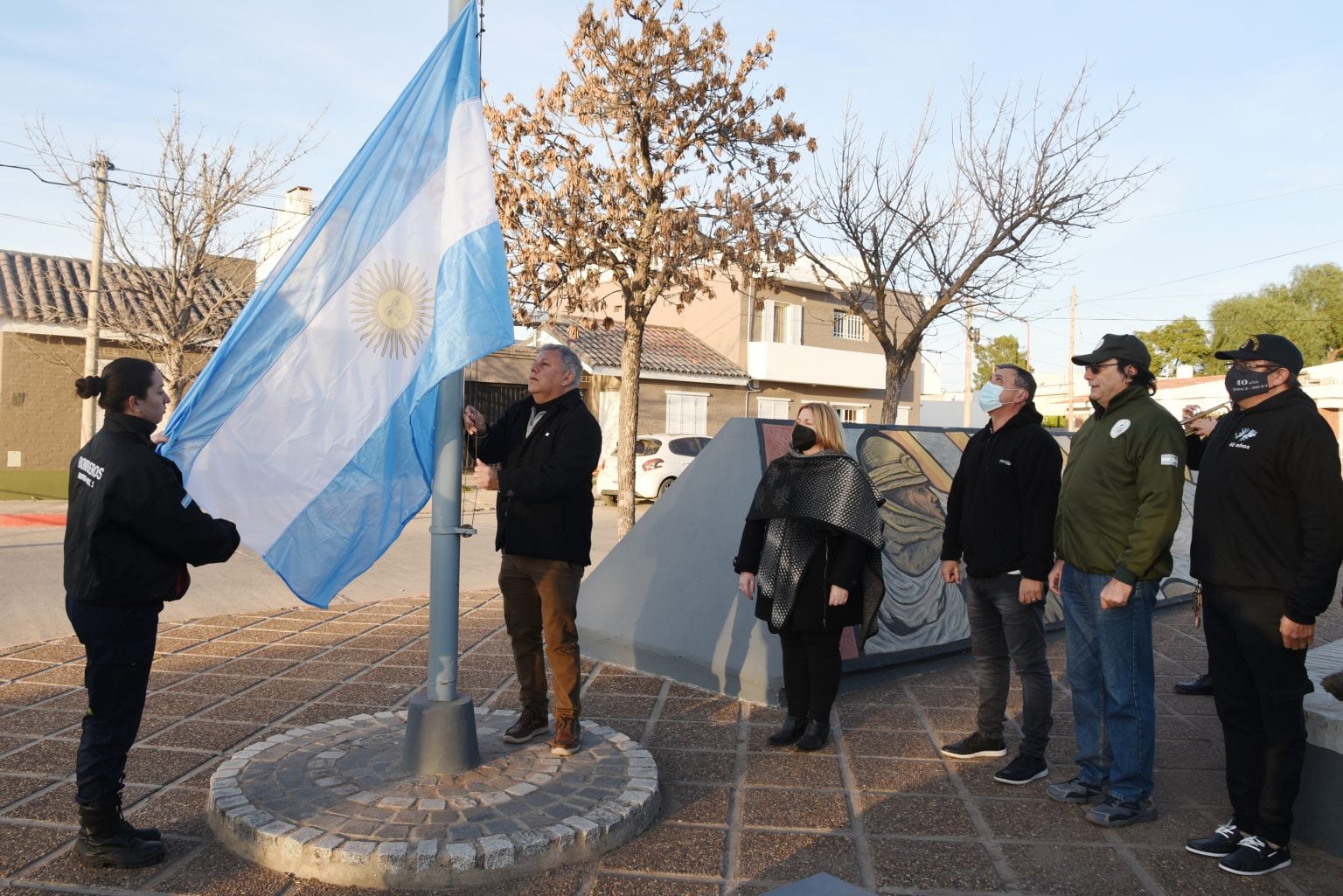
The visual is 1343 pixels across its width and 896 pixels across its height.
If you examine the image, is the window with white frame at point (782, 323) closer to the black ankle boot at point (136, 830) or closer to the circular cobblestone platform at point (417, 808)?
the circular cobblestone platform at point (417, 808)

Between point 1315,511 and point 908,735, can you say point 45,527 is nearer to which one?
point 908,735

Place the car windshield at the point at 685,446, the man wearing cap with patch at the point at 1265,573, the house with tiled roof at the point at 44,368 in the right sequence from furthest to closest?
the car windshield at the point at 685,446 → the house with tiled roof at the point at 44,368 → the man wearing cap with patch at the point at 1265,573

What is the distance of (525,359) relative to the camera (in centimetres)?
2662

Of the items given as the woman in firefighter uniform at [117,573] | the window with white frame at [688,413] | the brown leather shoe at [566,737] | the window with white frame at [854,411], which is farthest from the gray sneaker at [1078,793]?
the window with white frame at [854,411]

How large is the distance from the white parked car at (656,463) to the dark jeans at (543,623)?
1559 cm

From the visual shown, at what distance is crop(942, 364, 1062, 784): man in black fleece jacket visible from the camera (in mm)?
4520

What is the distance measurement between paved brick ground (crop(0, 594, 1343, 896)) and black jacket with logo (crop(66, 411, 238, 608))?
100 centimetres

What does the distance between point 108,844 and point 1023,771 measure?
375 centimetres

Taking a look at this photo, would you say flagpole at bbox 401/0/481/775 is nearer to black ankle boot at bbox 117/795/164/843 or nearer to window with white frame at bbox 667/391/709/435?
black ankle boot at bbox 117/795/164/843

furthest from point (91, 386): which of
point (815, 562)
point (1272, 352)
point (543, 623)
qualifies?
point (1272, 352)

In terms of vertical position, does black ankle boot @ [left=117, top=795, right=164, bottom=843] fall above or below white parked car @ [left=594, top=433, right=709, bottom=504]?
below

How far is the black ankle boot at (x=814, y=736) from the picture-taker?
488cm

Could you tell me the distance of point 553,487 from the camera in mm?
4371

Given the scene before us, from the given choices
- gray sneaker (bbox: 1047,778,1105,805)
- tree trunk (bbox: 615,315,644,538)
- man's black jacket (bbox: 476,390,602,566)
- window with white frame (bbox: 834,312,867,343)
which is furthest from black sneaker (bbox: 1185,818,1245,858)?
window with white frame (bbox: 834,312,867,343)
